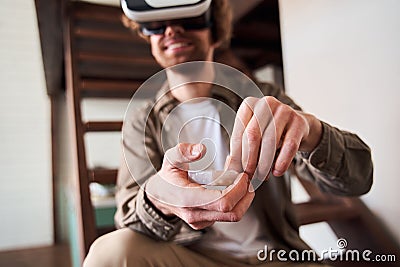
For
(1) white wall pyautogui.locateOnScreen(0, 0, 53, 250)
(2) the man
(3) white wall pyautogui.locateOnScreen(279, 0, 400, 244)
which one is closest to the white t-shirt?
(2) the man

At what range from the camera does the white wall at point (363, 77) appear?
0.32m

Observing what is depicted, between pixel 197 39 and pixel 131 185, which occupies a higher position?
pixel 197 39

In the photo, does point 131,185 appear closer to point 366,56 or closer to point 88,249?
point 88,249

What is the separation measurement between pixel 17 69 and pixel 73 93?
144 mm

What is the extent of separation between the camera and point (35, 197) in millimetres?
423

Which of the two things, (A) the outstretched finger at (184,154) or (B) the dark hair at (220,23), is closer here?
(A) the outstretched finger at (184,154)

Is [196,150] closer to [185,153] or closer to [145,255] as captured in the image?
[185,153]

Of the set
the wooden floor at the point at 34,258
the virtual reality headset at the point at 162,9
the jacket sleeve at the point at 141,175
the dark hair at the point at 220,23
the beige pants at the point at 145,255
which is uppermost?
the virtual reality headset at the point at 162,9

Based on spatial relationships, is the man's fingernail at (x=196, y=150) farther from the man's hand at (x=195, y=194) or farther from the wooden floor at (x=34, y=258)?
the wooden floor at (x=34, y=258)

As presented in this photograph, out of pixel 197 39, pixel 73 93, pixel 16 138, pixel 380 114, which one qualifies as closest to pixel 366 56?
pixel 380 114

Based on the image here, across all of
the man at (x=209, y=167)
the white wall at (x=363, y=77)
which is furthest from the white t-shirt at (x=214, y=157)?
the white wall at (x=363, y=77)

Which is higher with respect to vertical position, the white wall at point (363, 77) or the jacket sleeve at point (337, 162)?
the white wall at point (363, 77)

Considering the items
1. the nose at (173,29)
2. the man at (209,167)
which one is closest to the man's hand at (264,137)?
the man at (209,167)

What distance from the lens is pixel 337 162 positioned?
322 millimetres
